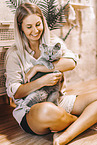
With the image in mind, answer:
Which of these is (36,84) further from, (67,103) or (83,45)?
(83,45)

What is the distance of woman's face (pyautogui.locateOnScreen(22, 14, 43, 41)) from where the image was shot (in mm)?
1572

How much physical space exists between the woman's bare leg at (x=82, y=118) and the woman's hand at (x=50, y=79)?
1.17ft

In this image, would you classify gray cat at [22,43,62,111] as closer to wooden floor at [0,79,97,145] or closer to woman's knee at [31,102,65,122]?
woman's knee at [31,102,65,122]

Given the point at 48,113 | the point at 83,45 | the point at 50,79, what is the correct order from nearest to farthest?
the point at 48,113, the point at 50,79, the point at 83,45

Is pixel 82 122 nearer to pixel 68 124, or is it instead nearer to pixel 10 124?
pixel 68 124

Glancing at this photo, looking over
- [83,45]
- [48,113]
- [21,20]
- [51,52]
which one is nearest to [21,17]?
[21,20]

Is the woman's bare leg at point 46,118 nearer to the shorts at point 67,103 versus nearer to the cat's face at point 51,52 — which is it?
the shorts at point 67,103

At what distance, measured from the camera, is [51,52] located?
148cm

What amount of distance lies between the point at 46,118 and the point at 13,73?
20.0 inches

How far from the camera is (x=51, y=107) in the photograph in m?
1.42

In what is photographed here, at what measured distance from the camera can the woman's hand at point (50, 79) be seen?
5.06ft

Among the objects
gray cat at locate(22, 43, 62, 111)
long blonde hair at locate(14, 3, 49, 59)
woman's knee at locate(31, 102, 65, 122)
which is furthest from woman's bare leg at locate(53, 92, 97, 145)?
long blonde hair at locate(14, 3, 49, 59)

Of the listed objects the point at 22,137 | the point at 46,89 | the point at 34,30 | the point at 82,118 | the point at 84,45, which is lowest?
the point at 22,137

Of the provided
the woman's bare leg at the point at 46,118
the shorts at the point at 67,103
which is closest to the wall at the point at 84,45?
the shorts at the point at 67,103
